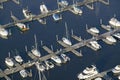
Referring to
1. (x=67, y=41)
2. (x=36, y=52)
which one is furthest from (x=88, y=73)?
(x=36, y=52)

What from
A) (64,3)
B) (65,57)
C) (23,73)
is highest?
(64,3)

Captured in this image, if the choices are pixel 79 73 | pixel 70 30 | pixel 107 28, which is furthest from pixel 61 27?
pixel 79 73

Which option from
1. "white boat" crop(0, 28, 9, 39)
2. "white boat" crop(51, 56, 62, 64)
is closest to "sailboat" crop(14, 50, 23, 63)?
"white boat" crop(51, 56, 62, 64)

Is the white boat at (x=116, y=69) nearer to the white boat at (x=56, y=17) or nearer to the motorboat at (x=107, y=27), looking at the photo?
the motorboat at (x=107, y=27)

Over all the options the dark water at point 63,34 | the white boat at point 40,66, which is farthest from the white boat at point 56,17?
the white boat at point 40,66

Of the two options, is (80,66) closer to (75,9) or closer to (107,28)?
(107,28)

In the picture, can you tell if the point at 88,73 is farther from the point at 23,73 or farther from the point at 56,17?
the point at 56,17

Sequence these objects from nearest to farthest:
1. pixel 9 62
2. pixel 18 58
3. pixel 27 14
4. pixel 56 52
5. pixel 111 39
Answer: pixel 9 62 < pixel 18 58 < pixel 56 52 < pixel 111 39 < pixel 27 14

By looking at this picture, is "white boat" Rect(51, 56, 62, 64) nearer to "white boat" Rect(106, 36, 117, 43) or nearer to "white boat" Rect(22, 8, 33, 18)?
"white boat" Rect(106, 36, 117, 43)

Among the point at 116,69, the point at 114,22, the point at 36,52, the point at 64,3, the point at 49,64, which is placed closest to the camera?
the point at 116,69
